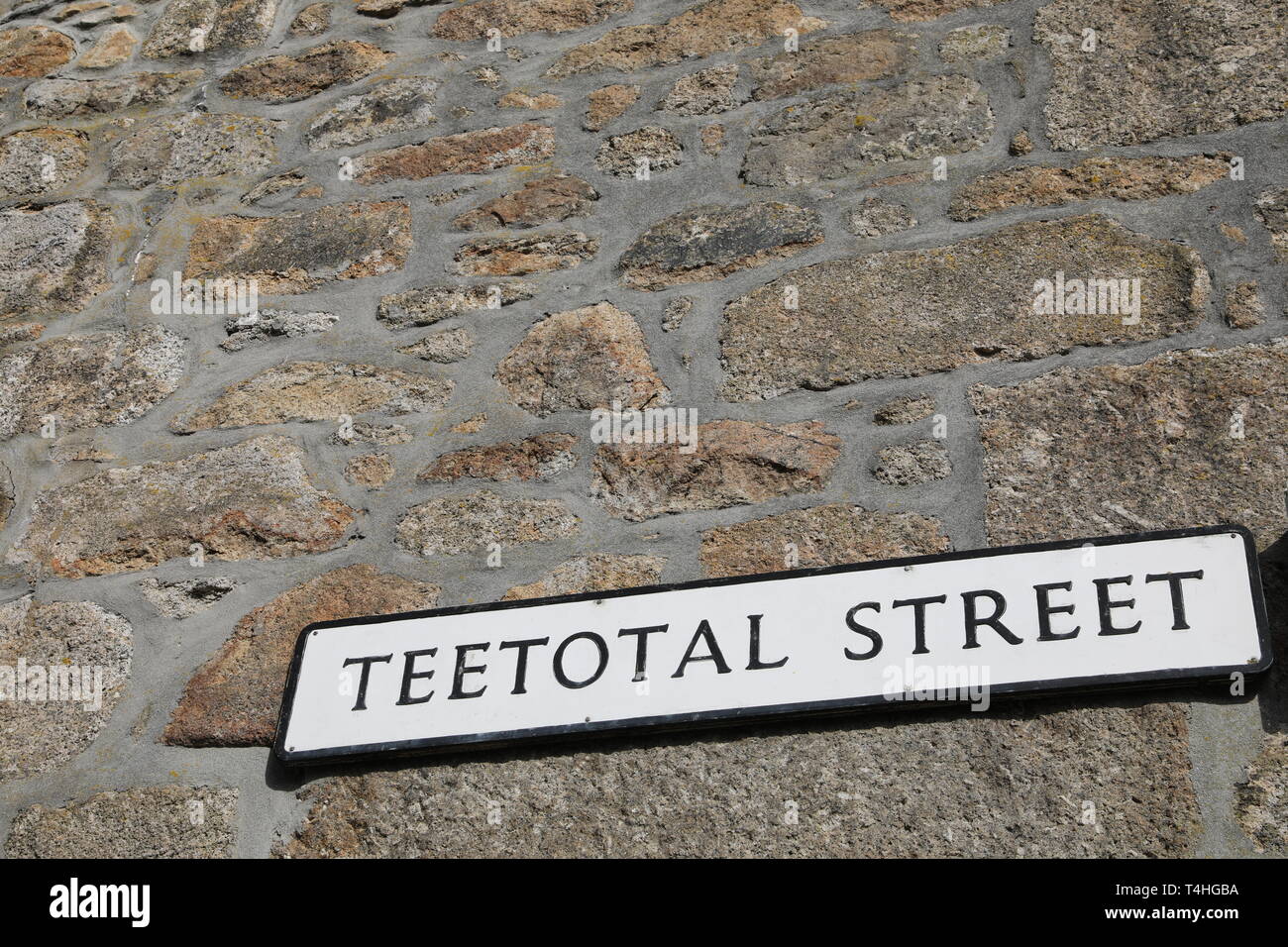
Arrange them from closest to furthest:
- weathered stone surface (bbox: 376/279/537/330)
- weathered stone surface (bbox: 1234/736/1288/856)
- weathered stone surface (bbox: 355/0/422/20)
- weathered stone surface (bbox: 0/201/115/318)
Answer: weathered stone surface (bbox: 1234/736/1288/856)
weathered stone surface (bbox: 376/279/537/330)
weathered stone surface (bbox: 0/201/115/318)
weathered stone surface (bbox: 355/0/422/20)

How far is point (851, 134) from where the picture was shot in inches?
76.0

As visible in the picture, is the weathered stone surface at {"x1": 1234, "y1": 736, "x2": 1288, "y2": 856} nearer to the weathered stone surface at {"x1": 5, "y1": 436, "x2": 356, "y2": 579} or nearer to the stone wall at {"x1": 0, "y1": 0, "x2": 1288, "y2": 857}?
the stone wall at {"x1": 0, "y1": 0, "x2": 1288, "y2": 857}

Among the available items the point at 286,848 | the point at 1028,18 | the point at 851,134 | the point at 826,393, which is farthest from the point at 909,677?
the point at 1028,18

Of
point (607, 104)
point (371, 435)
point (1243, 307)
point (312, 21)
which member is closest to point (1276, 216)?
point (1243, 307)

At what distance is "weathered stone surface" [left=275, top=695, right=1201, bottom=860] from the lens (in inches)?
50.1

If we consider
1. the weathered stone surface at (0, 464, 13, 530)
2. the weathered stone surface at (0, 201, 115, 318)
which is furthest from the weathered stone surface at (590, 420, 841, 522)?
the weathered stone surface at (0, 201, 115, 318)

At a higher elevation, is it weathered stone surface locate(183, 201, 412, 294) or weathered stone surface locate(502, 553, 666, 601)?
weathered stone surface locate(183, 201, 412, 294)

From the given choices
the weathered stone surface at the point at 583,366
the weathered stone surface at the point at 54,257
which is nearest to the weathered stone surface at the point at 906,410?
the weathered stone surface at the point at 583,366

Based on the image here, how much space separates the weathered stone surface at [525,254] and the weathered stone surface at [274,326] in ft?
0.80

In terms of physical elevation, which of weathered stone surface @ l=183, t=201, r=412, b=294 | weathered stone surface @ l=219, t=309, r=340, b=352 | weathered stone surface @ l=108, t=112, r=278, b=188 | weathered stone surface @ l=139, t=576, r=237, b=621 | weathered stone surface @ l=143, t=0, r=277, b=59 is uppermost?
weathered stone surface @ l=143, t=0, r=277, b=59

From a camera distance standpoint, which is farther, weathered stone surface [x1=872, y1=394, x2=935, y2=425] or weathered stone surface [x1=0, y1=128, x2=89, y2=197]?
weathered stone surface [x1=0, y1=128, x2=89, y2=197]

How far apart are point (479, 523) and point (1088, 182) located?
104 centimetres

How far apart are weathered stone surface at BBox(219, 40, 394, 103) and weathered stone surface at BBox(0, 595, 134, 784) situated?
1.13 meters
